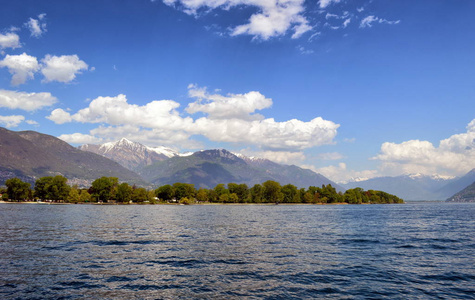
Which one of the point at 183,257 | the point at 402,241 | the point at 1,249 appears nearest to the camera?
the point at 183,257

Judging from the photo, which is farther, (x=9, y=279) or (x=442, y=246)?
(x=442, y=246)

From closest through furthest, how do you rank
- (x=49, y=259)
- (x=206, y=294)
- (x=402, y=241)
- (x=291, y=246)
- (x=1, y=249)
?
(x=206, y=294) → (x=49, y=259) → (x=1, y=249) → (x=291, y=246) → (x=402, y=241)

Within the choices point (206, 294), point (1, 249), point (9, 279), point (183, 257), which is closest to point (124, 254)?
point (183, 257)

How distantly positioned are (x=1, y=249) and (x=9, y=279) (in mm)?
18322

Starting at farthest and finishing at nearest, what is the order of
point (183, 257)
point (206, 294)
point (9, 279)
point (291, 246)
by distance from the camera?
1. point (291, 246)
2. point (183, 257)
3. point (9, 279)
4. point (206, 294)

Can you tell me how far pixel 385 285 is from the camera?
2722cm

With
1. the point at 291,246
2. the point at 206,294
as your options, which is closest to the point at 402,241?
the point at 291,246

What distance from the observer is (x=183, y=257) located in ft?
Result: 127

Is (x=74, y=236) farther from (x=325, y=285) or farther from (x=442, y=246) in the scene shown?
(x=442, y=246)

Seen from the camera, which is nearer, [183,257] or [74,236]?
[183,257]

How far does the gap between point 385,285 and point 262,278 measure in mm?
10681

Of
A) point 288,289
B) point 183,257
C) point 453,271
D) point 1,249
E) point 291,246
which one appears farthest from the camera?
point 291,246

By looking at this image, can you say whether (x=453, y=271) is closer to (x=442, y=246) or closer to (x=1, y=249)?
(x=442, y=246)

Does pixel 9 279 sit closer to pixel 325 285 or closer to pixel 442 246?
pixel 325 285
